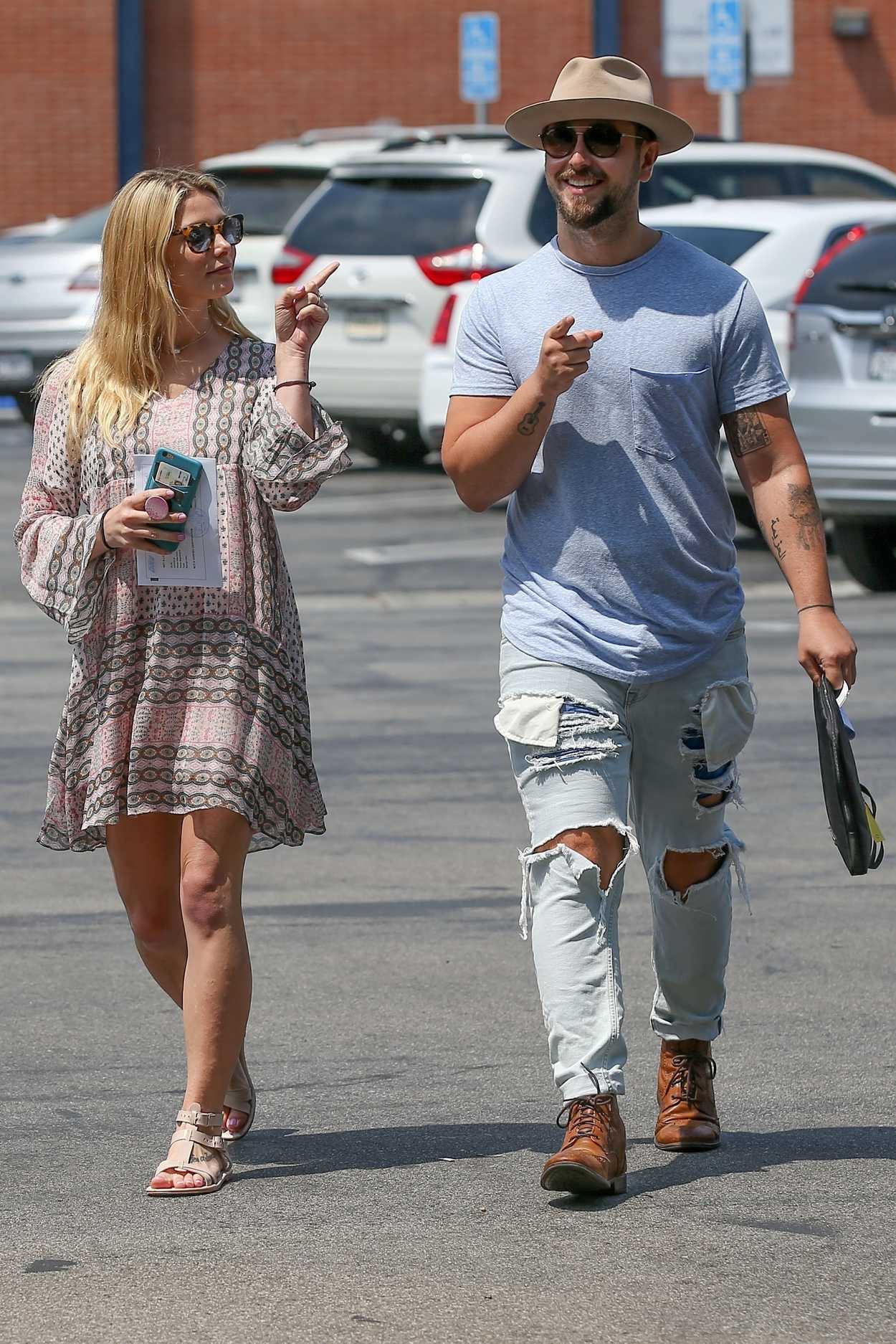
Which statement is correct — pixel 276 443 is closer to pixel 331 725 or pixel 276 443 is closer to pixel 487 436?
pixel 487 436

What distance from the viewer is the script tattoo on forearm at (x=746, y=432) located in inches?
181

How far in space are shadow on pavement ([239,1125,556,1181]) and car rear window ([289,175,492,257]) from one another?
11.5 metres

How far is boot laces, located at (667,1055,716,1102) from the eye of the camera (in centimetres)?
473

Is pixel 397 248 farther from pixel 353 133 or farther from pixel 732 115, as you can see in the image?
pixel 353 133

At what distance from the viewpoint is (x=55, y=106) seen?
96.9 feet

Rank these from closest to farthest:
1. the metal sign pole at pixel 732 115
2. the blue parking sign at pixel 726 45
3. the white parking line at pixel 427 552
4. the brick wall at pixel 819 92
Answer: the white parking line at pixel 427 552 → the blue parking sign at pixel 726 45 → the metal sign pole at pixel 732 115 → the brick wall at pixel 819 92

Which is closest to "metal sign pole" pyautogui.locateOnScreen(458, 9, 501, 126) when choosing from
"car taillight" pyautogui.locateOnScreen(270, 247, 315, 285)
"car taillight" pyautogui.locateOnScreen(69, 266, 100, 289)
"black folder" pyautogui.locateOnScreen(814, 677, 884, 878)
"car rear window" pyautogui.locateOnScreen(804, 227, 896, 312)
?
"car taillight" pyautogui.locateOnScreen(69, 266, 100, 289)

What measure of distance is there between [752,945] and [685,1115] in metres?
1.67

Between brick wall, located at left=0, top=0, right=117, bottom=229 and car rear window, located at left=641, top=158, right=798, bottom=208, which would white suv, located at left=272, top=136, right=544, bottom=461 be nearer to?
car rear window, located at left=641, top=158, right=798, bottom=208

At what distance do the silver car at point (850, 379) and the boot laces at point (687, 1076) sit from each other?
23.7 ft

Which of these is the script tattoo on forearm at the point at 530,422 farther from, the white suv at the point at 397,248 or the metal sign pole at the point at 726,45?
the metal sign pole at the point at 726,45

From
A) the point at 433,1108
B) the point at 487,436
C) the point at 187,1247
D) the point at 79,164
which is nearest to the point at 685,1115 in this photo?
the point at 433,1108

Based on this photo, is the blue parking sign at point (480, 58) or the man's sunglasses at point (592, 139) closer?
the man's sunglasses at point (592, 139)

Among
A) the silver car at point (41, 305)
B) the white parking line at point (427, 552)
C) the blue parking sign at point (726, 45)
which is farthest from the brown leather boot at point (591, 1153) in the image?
the blue parking sign at point (726, 45)
